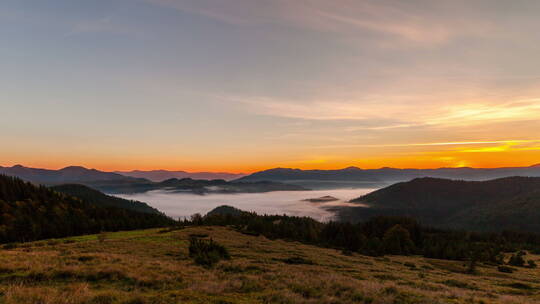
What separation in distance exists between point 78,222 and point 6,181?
76.6 metres

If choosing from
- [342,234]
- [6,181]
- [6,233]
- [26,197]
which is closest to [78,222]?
[6,233]

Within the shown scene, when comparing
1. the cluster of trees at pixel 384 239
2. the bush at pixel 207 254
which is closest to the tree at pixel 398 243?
the cluster of trees at pixel 384 239

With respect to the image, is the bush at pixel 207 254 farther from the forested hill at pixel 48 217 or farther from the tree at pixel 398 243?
the forested hill at pixel 48 217

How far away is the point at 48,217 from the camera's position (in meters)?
127

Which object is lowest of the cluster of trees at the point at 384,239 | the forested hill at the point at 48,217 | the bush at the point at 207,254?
the cluster of trees at the point at 384,239

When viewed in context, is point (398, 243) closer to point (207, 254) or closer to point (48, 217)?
point (207, 254)

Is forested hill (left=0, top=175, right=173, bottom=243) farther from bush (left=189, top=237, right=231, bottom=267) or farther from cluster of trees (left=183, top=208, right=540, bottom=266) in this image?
→ bush (left=189, top=237, right=231, bottom=267)

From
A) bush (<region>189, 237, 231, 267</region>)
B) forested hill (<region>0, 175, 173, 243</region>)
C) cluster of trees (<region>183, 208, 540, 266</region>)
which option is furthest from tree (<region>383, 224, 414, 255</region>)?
forested hill (<region>0, 175, 173, 243</region>)

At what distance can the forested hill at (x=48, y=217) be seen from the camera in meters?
101

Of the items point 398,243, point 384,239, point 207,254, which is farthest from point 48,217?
point 398,243

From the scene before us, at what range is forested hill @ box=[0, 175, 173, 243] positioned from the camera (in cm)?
10081

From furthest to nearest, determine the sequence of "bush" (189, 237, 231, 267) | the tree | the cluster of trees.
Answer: the tree, the cluster of trees, "bush" (189, 237, 231, 267)

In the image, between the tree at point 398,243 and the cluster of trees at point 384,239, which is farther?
the tree at point 398,243

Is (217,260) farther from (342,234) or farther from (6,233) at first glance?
(6,233)
